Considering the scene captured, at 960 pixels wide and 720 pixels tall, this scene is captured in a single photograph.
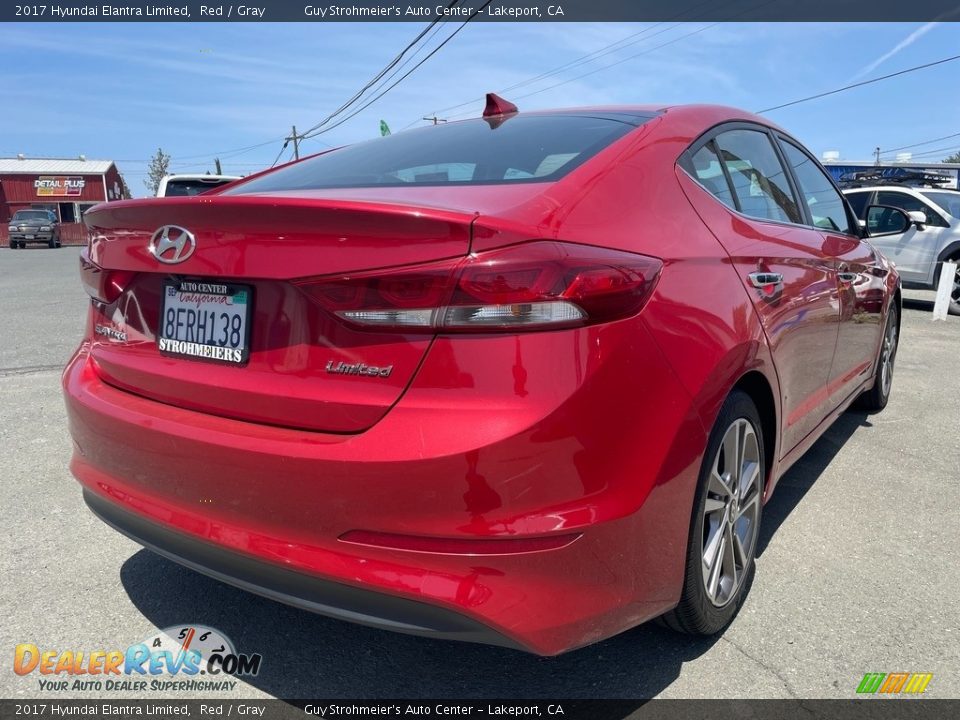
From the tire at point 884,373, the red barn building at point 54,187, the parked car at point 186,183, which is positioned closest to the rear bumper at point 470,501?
the tire at point 884,373

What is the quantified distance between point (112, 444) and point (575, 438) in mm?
1359

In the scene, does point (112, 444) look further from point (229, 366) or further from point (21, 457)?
point (21, 457)

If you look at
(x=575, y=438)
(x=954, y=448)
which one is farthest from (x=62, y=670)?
(x=954, y=448)

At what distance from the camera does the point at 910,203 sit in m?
11.3

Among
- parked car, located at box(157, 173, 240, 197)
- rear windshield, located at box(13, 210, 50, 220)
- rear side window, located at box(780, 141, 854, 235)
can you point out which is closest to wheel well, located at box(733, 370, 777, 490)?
rear side window, located at box(780, 141, 854, 235)

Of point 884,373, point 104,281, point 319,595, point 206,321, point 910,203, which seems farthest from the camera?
point 910,203

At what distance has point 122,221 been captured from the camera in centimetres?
215

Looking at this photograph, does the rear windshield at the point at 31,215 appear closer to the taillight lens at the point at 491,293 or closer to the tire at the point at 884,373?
the tire at the point at 884,373

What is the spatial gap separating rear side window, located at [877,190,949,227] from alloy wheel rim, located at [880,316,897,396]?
6585 mm

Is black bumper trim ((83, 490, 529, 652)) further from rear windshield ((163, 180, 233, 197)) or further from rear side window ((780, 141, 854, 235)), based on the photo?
rear windshield ((163, 180, 233, 197))

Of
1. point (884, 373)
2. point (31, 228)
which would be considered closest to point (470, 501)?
point (884, 373)

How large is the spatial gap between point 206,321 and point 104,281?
1.78 feet

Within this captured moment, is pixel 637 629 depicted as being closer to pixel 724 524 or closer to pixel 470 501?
pixel 724 524

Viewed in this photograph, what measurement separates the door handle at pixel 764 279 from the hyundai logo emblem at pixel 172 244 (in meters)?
1.64
